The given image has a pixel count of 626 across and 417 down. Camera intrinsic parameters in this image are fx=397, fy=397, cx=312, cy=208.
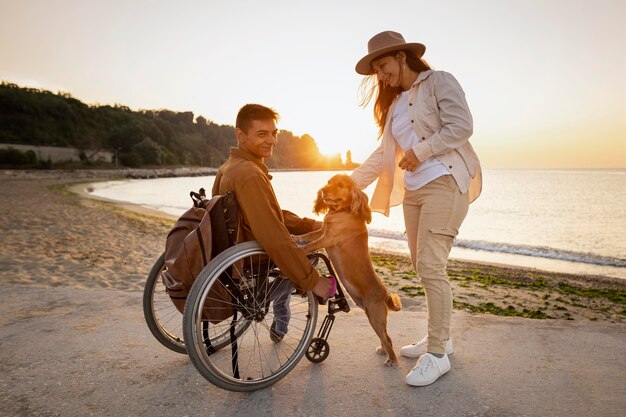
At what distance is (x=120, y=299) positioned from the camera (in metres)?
4.30

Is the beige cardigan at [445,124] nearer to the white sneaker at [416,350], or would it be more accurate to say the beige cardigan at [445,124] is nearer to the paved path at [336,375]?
the white sneaker at [416,350]

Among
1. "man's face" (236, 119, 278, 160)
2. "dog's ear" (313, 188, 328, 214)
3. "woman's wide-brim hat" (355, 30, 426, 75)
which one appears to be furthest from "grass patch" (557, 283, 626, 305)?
"man's face" (236, 119, 278, 160)

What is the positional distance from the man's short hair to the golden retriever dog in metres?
0.74

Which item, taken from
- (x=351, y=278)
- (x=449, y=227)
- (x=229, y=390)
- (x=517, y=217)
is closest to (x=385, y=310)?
(x=351, y=278)

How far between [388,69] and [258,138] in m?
1.07

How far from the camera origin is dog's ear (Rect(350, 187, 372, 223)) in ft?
9.71

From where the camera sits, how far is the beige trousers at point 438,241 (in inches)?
106

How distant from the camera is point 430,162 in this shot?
2.71 meters

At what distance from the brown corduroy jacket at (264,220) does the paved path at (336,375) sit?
751mm

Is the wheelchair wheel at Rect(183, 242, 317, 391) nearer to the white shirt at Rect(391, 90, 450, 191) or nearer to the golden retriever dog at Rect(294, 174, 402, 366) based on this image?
the golden retriever dog at Rect(294, 174, 402, 366)

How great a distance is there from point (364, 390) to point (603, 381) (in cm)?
162

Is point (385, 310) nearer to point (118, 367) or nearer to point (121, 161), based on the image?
point (118, 367)

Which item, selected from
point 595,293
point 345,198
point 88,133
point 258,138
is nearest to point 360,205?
point 345,198

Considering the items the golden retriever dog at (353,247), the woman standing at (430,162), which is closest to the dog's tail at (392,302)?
the golden retriever dog at (353,247)
